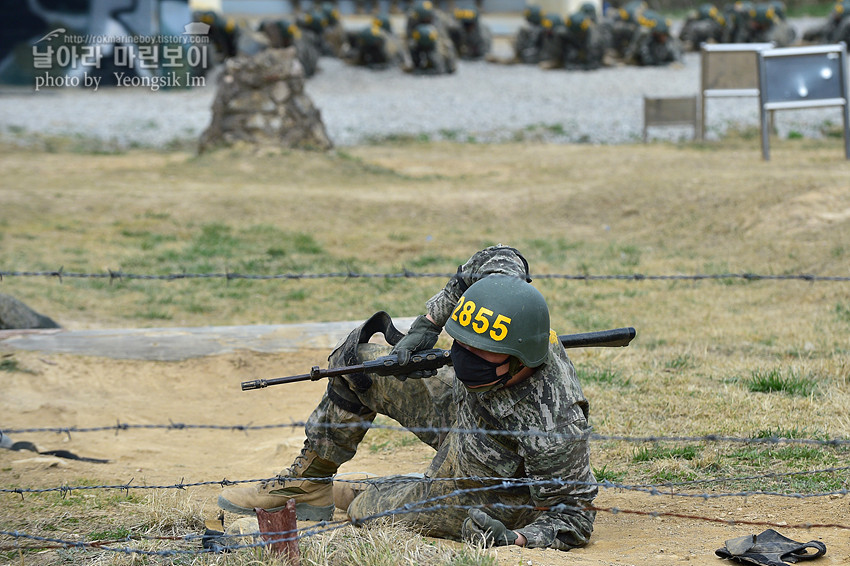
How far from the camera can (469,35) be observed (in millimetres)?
33625

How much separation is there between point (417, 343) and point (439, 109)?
21.4m

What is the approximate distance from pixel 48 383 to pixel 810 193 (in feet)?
28.2

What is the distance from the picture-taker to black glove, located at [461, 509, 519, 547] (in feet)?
12.1

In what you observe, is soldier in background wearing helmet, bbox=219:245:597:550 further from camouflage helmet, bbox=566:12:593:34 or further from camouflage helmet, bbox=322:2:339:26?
camouflage helmet, bbox=322:2:339:26

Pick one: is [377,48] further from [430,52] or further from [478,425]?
[478,425]

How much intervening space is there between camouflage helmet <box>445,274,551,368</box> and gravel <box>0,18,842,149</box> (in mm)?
17612

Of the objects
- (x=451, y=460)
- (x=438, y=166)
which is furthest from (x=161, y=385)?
(x=438, y=166)

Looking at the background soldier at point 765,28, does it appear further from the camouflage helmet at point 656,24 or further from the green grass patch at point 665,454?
the green grass patch at point 665,454

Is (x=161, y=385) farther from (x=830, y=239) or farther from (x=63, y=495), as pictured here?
(x=830, y=239)

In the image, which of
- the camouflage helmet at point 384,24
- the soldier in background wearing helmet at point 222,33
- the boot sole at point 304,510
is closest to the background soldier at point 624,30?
the camouflage helmet at point 384,24

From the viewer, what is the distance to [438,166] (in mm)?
18125

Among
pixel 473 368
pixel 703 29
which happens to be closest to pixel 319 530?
pixel 473 368

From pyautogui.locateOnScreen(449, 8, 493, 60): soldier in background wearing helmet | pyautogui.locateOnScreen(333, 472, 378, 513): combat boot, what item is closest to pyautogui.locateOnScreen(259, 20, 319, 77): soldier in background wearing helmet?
pyautogui.locateOnScreen(449, 8, 493, 60): soldier in background wearing helmet

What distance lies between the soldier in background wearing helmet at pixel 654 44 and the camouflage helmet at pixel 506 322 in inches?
1159
